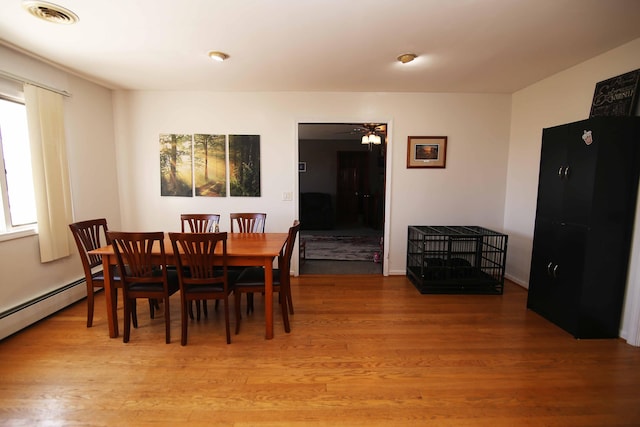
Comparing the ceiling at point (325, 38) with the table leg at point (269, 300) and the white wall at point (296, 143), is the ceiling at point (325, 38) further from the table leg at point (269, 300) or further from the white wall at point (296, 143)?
the table leg at point (269, 300)

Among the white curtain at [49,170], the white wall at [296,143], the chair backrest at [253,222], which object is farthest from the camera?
the white wall at [296,143]

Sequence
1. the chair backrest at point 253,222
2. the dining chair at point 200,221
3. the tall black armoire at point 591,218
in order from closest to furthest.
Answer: the tall black armoire at point 591,218, the dining chair at point 200,221, the chair backrest at point 253,222

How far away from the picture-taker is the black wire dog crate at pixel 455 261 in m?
3.21

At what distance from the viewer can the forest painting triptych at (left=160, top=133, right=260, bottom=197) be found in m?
3.59

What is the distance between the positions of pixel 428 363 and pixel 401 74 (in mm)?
2652

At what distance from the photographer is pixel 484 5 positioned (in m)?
1.73

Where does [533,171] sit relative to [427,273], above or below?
above

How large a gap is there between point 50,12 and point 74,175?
1.70 metres

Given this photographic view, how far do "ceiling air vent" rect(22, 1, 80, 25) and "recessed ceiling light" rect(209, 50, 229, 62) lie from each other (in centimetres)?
88

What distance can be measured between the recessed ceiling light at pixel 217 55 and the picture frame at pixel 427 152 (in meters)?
2.31

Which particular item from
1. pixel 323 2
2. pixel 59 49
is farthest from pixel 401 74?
pixel 59 49

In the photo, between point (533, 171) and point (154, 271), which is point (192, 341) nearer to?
point (154, 271)

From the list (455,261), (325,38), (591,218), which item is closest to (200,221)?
(325,38)

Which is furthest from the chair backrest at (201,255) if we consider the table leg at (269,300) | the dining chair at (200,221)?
the dining chair at (200,221)
